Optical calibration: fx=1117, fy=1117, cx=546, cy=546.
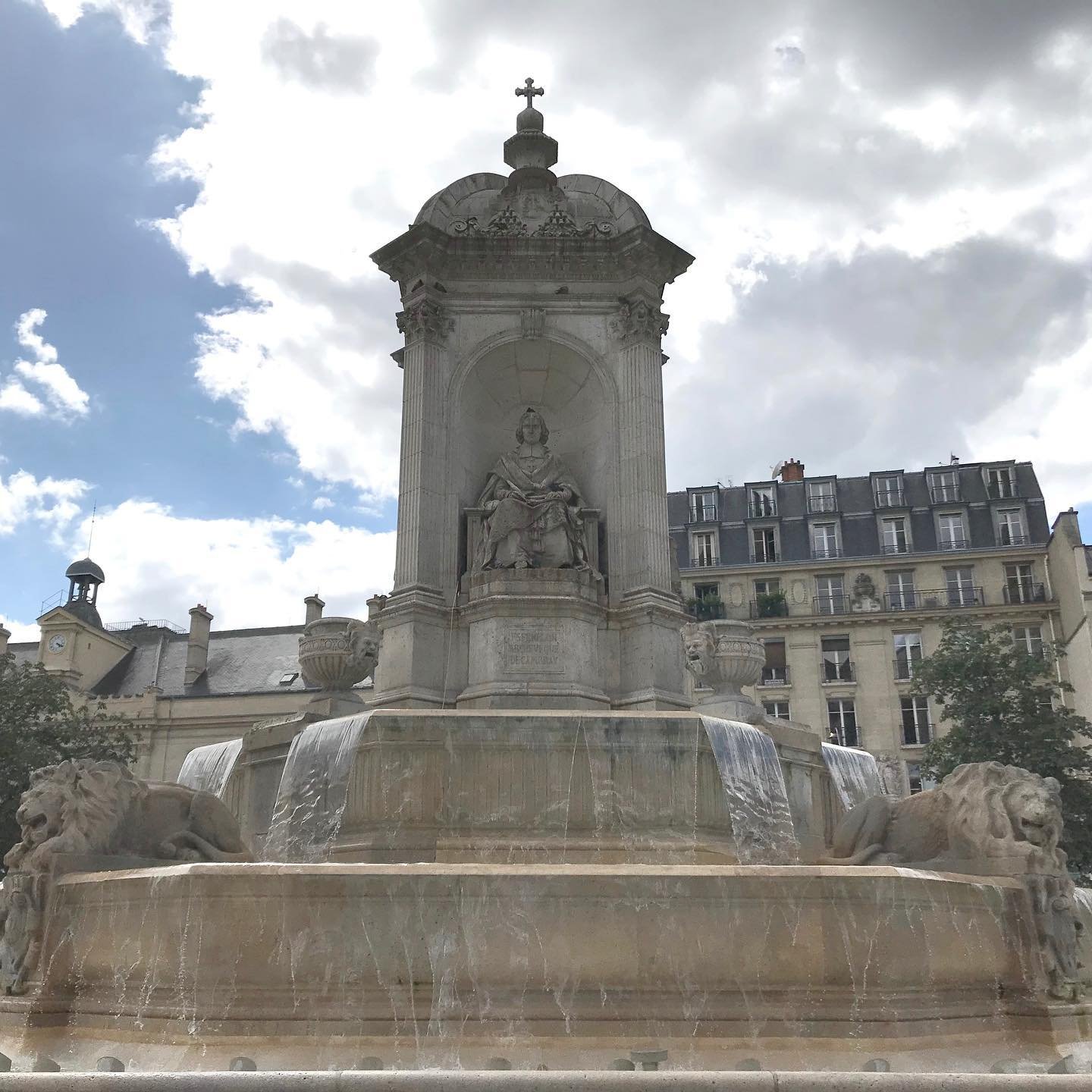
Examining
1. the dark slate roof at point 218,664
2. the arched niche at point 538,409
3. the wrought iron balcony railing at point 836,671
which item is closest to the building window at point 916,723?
the wrought iron balcony railing at point 836,671

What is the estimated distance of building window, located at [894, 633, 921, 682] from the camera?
5869 centimetres

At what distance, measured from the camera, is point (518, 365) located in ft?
59.5

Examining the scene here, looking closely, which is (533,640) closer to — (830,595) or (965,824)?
(965,824)

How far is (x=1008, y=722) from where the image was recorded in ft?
123

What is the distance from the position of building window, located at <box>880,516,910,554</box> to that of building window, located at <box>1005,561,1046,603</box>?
5.81m

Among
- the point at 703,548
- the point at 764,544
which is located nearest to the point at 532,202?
the point at 703,548

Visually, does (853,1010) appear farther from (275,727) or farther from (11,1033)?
(275,727)

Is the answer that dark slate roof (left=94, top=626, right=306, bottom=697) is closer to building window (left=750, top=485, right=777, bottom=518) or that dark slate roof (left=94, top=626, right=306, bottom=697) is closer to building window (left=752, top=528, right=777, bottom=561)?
building window (left=752, top=528, right=777, bottom=561)

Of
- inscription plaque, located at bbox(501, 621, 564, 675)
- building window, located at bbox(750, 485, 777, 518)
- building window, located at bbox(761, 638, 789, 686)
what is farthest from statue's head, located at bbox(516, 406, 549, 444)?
building window, located at bbox(750, 485, 777, 518)

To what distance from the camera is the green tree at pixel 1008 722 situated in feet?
113

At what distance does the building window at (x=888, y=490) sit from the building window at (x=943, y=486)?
72.7 inches

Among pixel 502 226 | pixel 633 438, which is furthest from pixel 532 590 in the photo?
pixel 502 226

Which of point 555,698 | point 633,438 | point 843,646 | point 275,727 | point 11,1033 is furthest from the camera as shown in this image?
point 843,646

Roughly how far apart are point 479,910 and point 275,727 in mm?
6575
